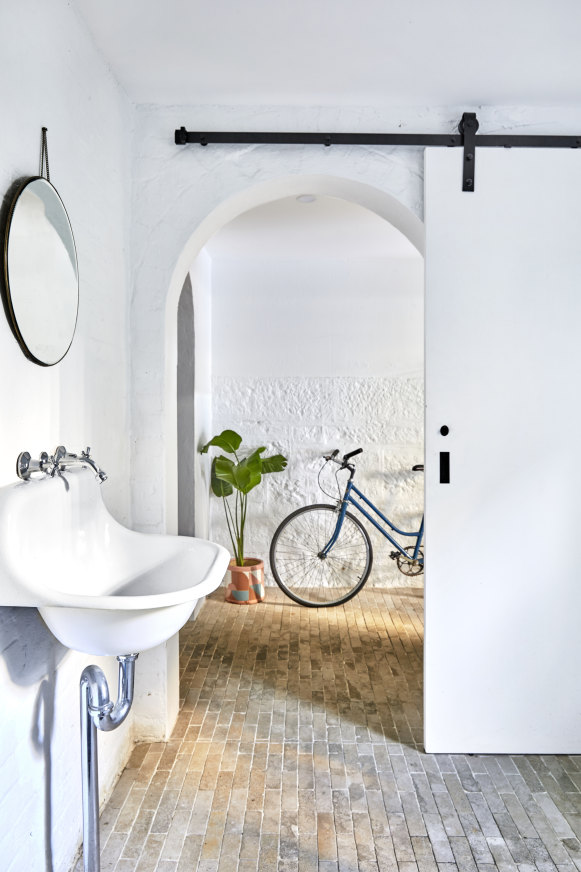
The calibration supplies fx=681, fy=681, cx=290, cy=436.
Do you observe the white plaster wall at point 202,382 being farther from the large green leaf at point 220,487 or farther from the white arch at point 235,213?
the white arch at point 235,213

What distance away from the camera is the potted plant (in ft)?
14.5

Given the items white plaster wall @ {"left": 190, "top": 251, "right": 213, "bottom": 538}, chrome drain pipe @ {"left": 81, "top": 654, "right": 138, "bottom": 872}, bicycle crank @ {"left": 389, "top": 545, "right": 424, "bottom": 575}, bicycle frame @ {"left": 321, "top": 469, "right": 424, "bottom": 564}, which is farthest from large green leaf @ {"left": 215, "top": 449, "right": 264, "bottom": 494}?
chrome drain pipe @ {"left": 81, "top": 654, "right": 138, "bottom": 872}

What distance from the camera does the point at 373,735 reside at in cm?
255

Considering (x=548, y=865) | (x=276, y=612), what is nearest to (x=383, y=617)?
(x=276, y=612)

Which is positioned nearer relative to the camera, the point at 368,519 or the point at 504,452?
the point at 504,452

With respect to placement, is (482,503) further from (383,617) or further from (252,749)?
(383,617)

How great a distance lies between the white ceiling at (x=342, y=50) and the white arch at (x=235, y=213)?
0.28 meters

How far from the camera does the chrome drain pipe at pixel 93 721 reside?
160cm

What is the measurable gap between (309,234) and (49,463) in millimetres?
3143

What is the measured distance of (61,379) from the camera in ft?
5.86

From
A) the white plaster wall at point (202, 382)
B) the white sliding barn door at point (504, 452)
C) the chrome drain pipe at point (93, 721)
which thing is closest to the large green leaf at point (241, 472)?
the white plaster wall at point (202, 382)

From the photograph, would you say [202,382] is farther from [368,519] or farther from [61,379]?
[61,379]

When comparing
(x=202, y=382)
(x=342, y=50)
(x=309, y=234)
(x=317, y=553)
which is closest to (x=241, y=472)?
(x=202, y=382)

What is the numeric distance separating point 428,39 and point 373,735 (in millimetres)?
2371
